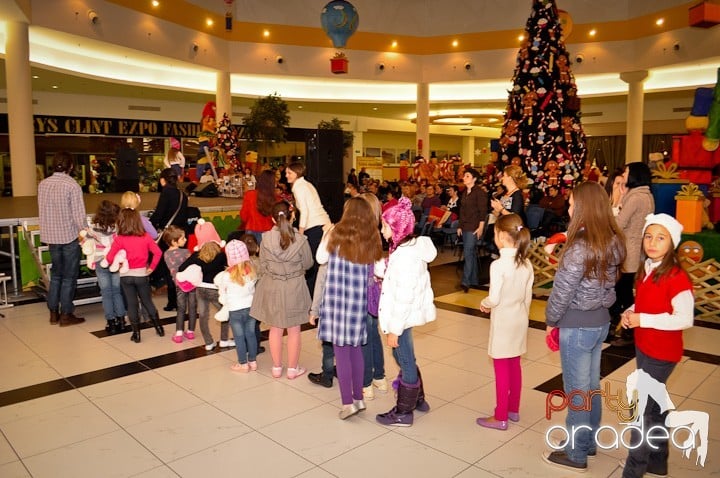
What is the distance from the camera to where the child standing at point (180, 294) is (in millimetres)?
5395

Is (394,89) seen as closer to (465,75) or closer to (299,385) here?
(465,75)

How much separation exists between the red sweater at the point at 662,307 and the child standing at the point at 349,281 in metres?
1.55

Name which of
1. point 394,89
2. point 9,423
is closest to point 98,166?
point 394,89

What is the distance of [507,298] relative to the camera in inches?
138

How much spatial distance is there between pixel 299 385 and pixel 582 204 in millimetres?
2569

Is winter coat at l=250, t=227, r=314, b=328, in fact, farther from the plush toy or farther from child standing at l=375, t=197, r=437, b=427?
the plush toy

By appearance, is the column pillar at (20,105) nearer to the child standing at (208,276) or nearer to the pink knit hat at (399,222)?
the child standing at (208,276)

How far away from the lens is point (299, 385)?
442 cm

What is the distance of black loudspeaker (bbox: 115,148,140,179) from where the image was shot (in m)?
12.4

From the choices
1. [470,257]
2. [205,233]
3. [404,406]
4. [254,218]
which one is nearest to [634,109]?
[470,257]

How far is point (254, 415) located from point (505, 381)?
1.71 metres

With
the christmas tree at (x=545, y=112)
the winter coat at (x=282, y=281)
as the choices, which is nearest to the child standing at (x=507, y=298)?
the winter coat at (x=282, y=281)

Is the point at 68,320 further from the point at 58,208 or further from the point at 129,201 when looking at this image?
the point at 129,201

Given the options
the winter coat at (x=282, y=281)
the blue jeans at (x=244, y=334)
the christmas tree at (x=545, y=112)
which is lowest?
the blue jeans at (x=244, y=334)
